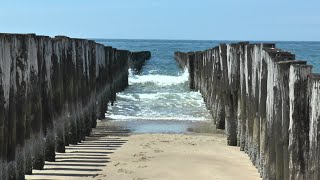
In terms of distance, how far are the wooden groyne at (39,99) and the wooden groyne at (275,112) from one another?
267 centimetres

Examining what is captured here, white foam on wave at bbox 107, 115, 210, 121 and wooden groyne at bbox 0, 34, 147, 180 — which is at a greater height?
wooden groyne at bbox 0, 34, 147, 180

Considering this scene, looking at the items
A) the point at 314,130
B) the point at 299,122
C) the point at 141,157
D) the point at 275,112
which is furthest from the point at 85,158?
the point at 314,130

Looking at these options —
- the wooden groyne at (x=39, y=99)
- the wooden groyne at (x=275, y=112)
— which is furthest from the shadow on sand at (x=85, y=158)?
the wooden groyne at (x=275, y=112)

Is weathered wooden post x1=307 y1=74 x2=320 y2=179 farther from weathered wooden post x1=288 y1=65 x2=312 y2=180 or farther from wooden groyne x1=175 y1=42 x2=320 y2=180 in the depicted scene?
weathered wooden post x1=288 y1=65 x2=312 y2=180

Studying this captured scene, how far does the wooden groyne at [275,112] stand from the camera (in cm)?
462

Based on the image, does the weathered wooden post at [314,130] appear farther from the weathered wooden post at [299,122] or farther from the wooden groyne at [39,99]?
the wooden groyne at [39,99]

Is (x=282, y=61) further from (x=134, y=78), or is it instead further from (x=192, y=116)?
(x=134, y=78)

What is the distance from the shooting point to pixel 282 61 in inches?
218

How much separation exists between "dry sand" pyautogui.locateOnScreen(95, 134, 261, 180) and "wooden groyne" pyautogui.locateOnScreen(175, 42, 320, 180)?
27 cm

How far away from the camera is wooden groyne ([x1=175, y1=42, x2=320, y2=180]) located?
→ 15.1ft

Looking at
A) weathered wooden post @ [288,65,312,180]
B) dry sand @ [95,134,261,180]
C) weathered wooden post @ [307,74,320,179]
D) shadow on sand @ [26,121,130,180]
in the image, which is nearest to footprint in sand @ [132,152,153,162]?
dry sand @ [95,134,261,180]

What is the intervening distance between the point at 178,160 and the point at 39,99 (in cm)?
219

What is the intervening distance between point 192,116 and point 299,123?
1006cm

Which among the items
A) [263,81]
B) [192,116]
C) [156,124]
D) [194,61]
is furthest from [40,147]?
[194,61]
